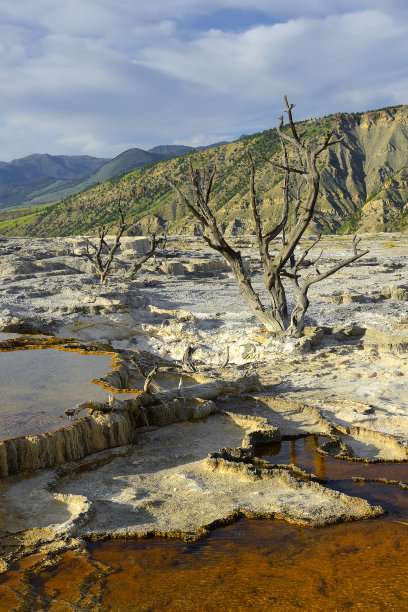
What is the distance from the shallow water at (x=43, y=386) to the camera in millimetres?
6664

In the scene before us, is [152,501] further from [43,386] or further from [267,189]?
[267,189]

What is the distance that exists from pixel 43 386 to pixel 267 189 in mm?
102430

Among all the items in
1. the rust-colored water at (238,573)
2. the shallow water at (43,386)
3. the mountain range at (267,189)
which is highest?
the mountain range at (267,189)

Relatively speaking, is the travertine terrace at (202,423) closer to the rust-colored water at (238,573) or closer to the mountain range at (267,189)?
the rust-colored water at (238,573)

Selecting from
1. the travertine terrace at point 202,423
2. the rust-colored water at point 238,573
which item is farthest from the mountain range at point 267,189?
the rust-colored water at point 238,573

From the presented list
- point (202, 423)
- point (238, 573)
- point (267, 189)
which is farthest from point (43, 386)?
point (267, 189)

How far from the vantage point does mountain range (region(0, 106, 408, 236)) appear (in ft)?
324

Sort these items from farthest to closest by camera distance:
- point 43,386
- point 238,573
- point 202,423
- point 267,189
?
point 267,189 < point 43,386 < point 202,423 < point 238,573

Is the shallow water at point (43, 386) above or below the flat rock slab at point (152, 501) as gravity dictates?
above

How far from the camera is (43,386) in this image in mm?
8258

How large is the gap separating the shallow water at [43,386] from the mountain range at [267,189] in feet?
282

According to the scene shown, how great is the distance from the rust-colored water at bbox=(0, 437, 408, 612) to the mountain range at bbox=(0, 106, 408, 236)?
8971cm

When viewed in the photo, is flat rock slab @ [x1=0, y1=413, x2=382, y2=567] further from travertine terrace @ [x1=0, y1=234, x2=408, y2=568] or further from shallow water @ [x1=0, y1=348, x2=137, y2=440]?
shallow water @ [x1=0, y1=348, x2=137, y2=440]

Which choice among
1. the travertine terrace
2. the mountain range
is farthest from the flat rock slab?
the mountain range
